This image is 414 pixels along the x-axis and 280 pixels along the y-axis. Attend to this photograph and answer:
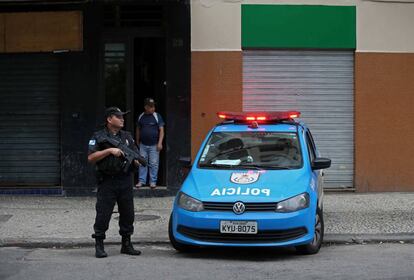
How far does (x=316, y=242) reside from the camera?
8.14 m

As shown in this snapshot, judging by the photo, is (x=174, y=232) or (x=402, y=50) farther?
(x=402, y=50)

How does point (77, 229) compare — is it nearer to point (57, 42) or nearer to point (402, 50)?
point (57, 42)

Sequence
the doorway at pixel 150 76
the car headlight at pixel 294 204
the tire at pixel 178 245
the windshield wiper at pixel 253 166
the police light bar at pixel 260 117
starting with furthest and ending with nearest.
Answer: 1. the doorway at pixel 150 76
2. the police light bar at pixel 260 117
3. the windshield wiper at pixel 253 166
4. the tire at pixel 178 245
5. the car headlight at pixel 294 204

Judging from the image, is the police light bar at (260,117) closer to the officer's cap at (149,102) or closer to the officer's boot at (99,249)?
the officer's boot at (99,249)

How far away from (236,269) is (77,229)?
11.0ft

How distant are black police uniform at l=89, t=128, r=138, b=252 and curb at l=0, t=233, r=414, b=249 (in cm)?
92

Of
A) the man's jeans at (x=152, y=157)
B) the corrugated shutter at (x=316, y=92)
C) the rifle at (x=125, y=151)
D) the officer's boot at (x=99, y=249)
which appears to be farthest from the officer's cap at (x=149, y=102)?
the officer's boot at (x=99, y=249)

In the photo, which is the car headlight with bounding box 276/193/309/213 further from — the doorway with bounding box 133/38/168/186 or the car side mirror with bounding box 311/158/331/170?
the doorway with bounding box 133/38/168/186

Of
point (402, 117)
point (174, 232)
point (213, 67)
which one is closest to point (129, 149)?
point (174, 232)

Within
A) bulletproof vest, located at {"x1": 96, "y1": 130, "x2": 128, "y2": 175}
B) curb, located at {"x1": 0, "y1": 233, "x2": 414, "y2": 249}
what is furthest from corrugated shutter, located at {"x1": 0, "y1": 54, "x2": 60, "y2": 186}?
bulletproof vest, located at {"x1": 96, "y1": 130, "x2": 128, "y2": 175}

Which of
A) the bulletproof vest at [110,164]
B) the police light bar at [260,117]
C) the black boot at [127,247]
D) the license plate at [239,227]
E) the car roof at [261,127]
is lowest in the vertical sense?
the black boot at [127,247]

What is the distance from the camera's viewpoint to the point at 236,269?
729 centimetres

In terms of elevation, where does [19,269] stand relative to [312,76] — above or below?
below

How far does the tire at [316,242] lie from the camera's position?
7.97 meters
